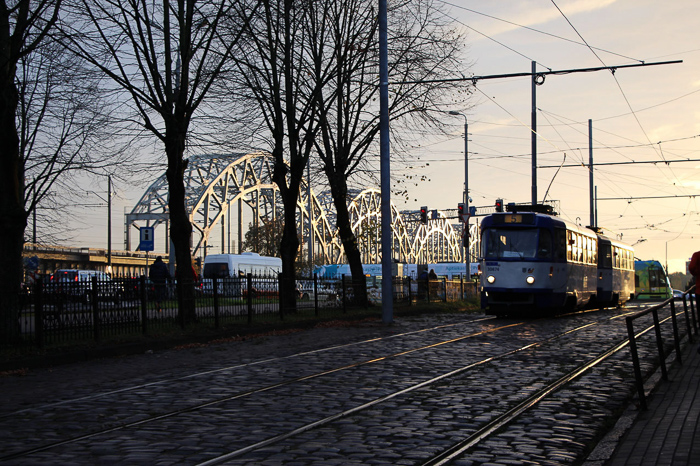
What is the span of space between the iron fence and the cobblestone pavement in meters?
1.53

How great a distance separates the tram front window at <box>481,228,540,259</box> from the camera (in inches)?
967

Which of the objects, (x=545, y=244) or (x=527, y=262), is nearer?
(x=527, y=262)

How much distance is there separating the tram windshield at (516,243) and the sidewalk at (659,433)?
1525 cm

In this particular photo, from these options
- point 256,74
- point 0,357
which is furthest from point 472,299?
point 0,357

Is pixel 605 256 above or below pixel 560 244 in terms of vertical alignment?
below

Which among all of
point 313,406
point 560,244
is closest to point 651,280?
point 560,244

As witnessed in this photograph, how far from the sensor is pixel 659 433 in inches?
257

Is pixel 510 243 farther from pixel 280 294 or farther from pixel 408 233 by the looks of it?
pixel 408 233

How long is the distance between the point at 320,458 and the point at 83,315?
10979 millimetres

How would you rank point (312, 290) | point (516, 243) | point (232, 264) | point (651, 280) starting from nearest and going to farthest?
point (516, 243) < point (312, 290) < point (651, 280) < point (232, 264)

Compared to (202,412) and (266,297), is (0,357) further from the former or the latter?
(266,297)

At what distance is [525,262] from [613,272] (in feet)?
36.8

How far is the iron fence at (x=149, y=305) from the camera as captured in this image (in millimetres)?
14812

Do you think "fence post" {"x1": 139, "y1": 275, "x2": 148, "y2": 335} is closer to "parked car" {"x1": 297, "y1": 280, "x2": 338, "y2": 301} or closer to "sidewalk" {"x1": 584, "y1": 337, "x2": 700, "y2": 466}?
"parked car" {"x1": 297, "y1": 280, "x2": 338, "y2": 301}
